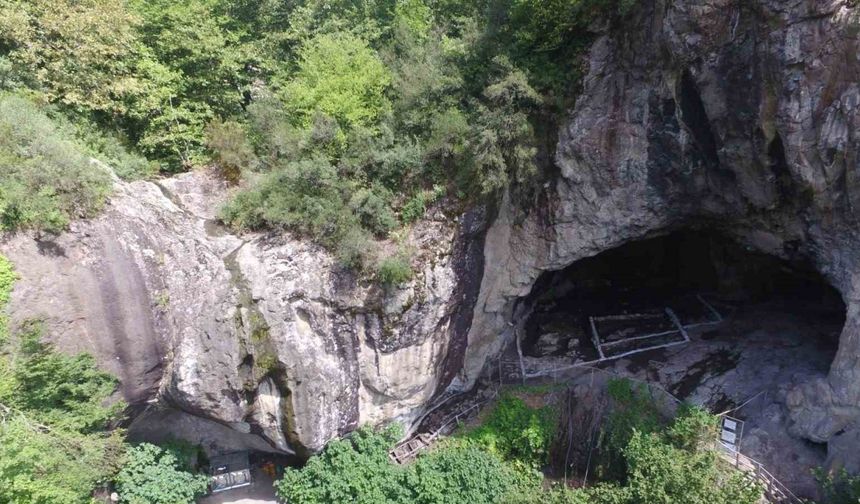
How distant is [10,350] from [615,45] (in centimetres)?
1561

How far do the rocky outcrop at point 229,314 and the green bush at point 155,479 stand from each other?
750 mm

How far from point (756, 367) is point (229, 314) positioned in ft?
49.0

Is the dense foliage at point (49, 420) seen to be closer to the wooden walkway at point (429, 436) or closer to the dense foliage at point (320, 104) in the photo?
the dense foliage at point (320, 104)

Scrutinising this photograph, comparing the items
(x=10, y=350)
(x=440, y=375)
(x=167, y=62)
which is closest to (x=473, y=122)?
(x=440, y=375)

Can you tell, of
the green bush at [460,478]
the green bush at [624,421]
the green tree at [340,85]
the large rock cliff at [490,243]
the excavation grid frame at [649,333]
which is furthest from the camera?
the excavation grid frame at [649,333]

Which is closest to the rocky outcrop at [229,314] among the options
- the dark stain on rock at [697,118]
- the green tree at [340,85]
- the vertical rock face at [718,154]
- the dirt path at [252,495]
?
the dirt path at [252,495]

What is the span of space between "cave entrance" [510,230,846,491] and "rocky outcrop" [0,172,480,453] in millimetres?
5047

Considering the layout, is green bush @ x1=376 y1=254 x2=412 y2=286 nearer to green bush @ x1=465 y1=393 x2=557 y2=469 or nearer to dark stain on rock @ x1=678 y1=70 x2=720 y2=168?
green bush @ x1=465 y1=393 x2=557 y2=469

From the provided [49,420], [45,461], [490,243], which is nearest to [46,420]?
[49,420]

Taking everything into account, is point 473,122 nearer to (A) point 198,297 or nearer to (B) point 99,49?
(A) point 198,297

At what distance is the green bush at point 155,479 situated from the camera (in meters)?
12.8

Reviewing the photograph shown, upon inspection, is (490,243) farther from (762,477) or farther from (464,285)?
(762,477)

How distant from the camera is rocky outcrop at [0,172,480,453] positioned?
10648 millimetres

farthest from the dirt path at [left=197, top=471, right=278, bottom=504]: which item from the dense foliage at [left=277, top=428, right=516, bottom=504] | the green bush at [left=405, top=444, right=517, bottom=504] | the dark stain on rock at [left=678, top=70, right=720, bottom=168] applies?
the dark stain on rock at [left=678, top=70, right=720, bottom=168]
